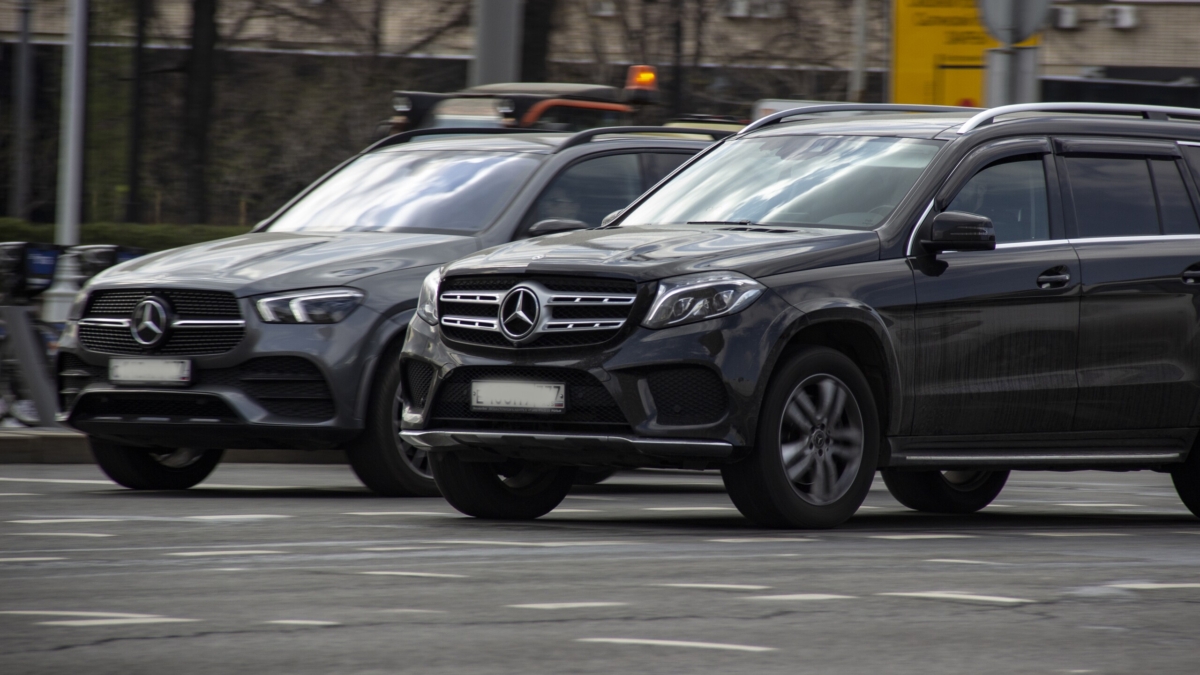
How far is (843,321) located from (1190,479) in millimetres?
2427

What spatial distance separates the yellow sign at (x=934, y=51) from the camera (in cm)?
1806

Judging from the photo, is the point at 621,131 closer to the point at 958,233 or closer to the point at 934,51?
the point at 958,233

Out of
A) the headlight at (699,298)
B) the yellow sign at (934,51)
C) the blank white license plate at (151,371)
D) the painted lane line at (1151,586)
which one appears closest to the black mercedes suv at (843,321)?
the headlight at (699,298)

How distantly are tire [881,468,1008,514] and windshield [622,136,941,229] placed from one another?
1.81 metres

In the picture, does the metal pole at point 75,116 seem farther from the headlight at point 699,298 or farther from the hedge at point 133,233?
the hedge at point 133,233

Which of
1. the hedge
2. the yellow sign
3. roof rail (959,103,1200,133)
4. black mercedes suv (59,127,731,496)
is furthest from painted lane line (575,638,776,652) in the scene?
the hedge

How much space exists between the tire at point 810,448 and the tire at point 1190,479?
2.07 meters

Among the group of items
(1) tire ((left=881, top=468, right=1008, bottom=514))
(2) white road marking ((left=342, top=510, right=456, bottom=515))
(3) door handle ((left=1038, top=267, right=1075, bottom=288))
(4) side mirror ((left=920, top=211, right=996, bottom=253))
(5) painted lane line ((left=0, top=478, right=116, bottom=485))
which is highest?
(4) side mirror ((left=920, top=211, right=996, bottom=253))

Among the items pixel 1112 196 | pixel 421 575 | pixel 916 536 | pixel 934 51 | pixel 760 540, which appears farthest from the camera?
pixel 934 51

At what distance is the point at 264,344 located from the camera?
9.67 metres

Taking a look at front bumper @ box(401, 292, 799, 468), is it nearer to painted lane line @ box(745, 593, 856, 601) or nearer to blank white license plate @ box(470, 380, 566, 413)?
blank white license plate @ box(470, 380, 566, 413)

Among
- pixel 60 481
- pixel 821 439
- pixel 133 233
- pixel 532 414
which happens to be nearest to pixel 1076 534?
pixel 821 439

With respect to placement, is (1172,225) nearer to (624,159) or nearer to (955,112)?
(955,112)

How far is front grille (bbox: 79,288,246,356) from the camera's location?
9719mm
